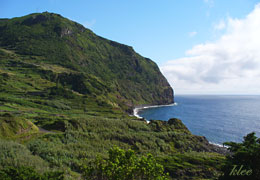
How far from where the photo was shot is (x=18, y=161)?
24859 mm

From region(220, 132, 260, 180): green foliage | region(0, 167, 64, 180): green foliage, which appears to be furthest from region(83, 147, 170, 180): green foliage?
region(220, 132, 260, 180): green foliage

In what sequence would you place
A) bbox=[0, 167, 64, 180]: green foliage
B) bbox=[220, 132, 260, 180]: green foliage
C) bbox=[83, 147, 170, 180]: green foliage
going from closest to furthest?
1. bbox=[0, 167, 64, 180]: green foliage
2. bbox=[83, 147, 170, 180]: green foliage
3. bbox=[220, 132, 260, 180]: green foliage

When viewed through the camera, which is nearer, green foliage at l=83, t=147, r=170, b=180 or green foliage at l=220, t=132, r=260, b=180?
green foliage at l=83, t=147, r=170, b=180

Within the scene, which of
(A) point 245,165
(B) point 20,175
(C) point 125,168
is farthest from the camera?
(A) point 245,165

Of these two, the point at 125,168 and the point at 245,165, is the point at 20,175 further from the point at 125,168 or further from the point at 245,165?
the point at 245,165

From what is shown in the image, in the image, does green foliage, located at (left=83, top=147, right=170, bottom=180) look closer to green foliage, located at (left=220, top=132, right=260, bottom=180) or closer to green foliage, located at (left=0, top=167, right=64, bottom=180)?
green foliage, located at (left=0, top=167, right=64, bottom=180)

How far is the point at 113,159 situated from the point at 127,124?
7777 centimetres

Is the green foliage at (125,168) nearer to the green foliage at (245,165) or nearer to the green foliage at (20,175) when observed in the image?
the green foliage at (20,175)

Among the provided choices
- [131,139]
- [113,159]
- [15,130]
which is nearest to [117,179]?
[113,159]

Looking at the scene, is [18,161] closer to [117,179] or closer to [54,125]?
[117,179]

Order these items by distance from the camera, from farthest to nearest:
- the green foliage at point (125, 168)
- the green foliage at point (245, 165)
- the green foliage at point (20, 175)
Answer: the green foliage at point (245, 165) < the green foliage at point (125, 168) < the green foliage at point (20, 175)

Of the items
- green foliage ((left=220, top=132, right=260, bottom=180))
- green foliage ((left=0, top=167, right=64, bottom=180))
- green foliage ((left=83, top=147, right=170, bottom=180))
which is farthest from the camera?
green foliage ((left=220, top=132, right=260, bottom=180))

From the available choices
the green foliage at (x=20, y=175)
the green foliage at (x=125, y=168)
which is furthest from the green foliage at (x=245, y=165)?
the green foliage at (x=20, y=175)

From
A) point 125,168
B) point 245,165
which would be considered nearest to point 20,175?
point 125,168
